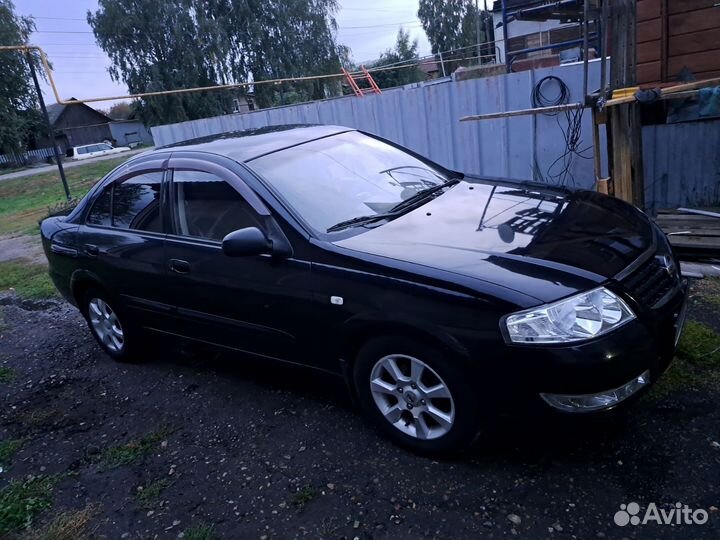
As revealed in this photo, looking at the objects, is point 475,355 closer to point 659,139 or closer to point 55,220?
point 55,220

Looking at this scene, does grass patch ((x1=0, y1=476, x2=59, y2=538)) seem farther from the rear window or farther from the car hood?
the car hood

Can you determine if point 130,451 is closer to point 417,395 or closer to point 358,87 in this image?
point 417,395

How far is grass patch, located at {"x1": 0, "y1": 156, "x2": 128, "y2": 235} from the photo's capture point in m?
13.8

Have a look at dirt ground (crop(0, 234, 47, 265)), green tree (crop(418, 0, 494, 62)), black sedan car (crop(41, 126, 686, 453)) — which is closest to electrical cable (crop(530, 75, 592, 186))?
black sedan car (crop(41, 126, 686, 453))

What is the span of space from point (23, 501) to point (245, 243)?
5.95ft

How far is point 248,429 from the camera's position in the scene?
326cm

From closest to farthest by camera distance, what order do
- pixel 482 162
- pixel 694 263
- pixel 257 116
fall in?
pixel 694 263, pixel 482 162, pixel 257 116

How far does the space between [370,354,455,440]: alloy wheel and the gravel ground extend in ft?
0.61

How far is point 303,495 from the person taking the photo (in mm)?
2629

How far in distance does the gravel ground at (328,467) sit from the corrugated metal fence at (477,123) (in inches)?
148

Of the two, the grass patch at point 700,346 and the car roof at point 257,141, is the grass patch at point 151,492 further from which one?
the grass patch at point 700,346

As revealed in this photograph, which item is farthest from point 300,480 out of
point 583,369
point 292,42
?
point 292,42

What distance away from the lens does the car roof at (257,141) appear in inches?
136

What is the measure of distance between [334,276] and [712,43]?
20.1 feet
